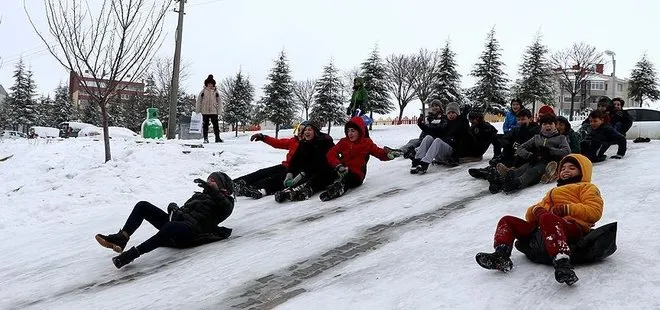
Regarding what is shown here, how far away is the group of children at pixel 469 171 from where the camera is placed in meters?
4.06

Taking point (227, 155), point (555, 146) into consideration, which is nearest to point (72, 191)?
point (227, 155)

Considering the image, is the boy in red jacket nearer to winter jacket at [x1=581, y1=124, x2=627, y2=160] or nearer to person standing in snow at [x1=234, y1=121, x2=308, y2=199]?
person standing in snow at [x1=234, y1=121, x2=308, y2=199]

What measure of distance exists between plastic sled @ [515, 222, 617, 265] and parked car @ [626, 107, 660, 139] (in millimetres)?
15474

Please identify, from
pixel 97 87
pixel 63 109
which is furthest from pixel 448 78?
pixel 63 109

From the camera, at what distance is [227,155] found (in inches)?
484

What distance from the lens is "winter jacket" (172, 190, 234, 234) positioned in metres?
5.84

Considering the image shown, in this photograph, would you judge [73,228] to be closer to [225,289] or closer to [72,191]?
[72,191]

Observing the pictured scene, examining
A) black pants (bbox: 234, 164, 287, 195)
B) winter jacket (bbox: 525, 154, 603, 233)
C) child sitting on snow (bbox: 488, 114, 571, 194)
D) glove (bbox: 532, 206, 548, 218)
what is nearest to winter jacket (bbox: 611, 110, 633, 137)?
child sitting on snow (bbox: 488, 114, 571, 194)

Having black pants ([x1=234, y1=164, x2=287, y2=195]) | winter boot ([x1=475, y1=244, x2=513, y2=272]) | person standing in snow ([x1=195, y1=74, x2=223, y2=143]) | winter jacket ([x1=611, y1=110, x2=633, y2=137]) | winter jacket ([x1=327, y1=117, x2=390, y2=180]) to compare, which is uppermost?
person standing in snow ([x1=195, y1=74, x2=223, y2=143])

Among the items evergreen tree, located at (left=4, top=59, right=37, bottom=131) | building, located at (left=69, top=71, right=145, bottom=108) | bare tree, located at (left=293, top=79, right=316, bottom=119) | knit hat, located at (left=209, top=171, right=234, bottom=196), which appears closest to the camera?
knit hat, located at (left=209, top=171, right=234, bottom=196)

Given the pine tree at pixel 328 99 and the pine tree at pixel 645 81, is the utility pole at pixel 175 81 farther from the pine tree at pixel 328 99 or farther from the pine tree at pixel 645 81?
the pine tree at pixel 645 81

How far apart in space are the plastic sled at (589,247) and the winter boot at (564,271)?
0.32 m

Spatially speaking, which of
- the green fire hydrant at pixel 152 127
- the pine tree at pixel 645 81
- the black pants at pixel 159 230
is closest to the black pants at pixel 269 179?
the black pants at pixel 159 230

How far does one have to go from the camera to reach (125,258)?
5180mm
